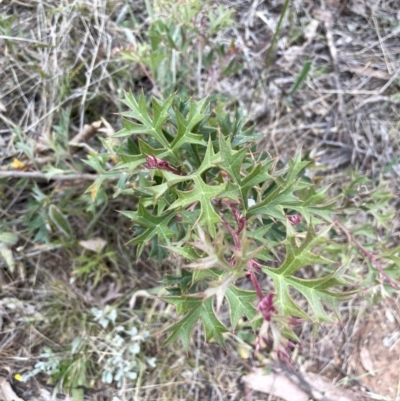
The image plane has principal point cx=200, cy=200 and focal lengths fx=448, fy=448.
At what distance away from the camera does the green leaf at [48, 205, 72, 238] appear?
6.70 ft

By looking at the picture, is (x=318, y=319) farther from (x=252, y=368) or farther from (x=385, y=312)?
(x=385, y=312)

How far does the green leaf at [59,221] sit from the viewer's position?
2041 mm

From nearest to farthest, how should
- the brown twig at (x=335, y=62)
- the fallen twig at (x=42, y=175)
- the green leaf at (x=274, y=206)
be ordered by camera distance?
1. the green leaf at (x=274, y=206)
2. the fallen twig at (x=42, y=175)
3. the brown twig at (x=335, y=62)

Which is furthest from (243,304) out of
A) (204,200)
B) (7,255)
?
(7,255)

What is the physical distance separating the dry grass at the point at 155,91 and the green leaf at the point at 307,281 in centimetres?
101

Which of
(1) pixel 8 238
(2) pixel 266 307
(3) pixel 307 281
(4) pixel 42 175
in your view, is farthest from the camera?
(1) pixel 8 238

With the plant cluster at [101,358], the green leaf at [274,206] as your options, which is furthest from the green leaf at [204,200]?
the plant cluster at [101,358]

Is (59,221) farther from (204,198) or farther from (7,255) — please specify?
(204,198)

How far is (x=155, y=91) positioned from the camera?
2.09 meters

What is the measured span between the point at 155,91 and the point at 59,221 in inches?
29.6

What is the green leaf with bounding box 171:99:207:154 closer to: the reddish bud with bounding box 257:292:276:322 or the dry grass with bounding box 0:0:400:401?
the reddish bud with bounding box 257:292:276:322

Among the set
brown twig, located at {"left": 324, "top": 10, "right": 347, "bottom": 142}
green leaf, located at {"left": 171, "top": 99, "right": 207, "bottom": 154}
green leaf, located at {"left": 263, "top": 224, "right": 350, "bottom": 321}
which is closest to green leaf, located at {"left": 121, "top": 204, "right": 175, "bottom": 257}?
green leaf, located at {"left": 171, "top": 99, "right": 207, "bottom": 154}

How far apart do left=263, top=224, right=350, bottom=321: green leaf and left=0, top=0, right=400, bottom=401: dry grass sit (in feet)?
3.31

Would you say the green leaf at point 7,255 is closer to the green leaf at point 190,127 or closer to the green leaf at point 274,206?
the green leaf at point 190,127
